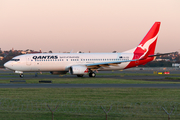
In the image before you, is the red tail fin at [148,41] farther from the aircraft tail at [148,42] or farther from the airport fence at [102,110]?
the airport fence at [102,110]

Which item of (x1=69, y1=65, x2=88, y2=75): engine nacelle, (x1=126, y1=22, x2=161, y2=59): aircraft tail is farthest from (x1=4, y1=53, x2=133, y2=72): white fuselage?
(x1=126, y1=22, x2=161, y2=59): aircraft tail

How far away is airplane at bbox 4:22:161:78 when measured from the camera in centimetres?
4472

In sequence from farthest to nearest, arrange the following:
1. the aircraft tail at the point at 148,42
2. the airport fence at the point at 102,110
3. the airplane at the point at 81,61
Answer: the aircraft tail at the point at 148,42 → the airplane at the point at 81,61 → the airport fence at the point at 102,110

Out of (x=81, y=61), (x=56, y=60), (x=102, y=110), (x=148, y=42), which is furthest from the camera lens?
(x=148, y=42)

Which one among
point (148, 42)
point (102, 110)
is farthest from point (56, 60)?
point (102, 110)

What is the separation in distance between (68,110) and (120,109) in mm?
3004

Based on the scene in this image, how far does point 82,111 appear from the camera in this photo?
14.3 m

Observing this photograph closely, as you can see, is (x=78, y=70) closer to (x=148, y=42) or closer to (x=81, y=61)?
(x=81, y=61)

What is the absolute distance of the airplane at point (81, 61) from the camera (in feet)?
147

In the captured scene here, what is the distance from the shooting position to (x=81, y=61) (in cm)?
4666

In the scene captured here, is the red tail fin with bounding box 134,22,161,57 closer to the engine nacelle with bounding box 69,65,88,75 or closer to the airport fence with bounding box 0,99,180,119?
the engine nacelle with bounding box 69,65,88,75

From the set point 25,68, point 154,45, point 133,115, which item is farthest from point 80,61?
point 133,115

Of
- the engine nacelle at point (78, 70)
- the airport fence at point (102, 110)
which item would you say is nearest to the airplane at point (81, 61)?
the engine nacelle at point (78, 70)

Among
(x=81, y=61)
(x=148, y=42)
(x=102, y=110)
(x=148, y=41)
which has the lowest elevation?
(x=102, y=110)
